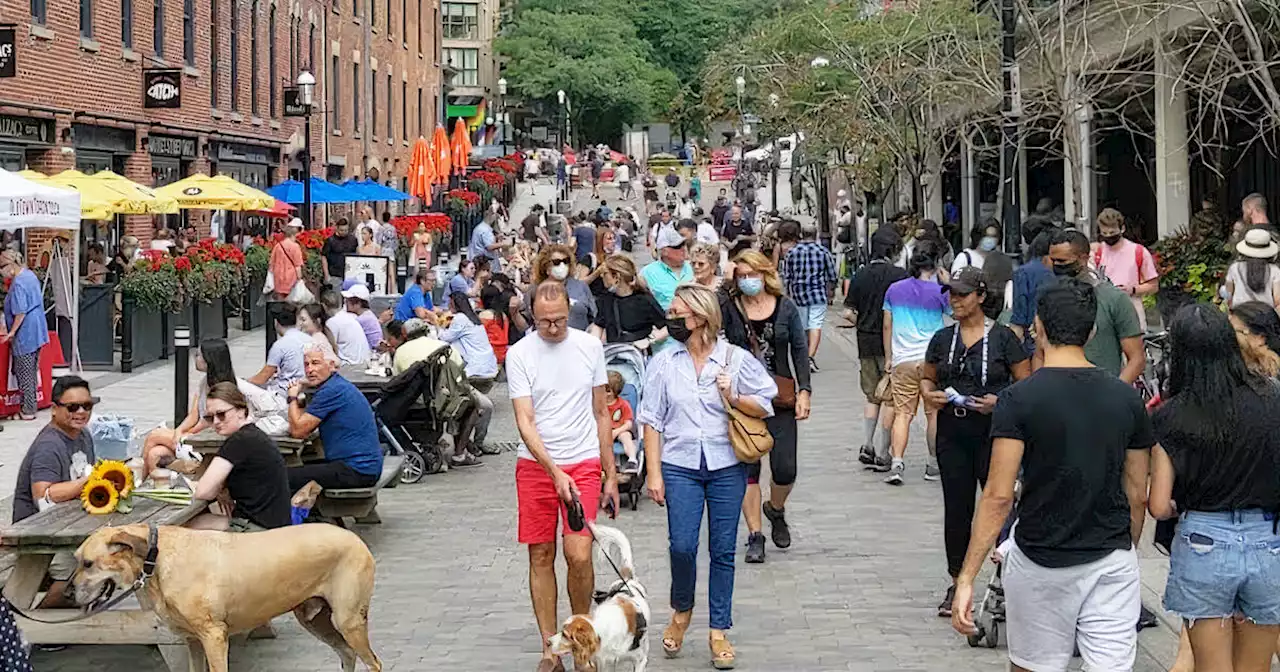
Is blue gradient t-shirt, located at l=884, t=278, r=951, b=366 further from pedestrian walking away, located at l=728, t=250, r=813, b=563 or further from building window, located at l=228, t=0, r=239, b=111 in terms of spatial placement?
building window, located at l=228, t=0, r=239, b=111

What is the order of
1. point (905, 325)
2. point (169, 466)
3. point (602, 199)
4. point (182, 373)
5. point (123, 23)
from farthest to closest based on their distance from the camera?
point (602, 199)
point (123, 23)
point (182, 373)
point (905, 325)
point (169, 466)

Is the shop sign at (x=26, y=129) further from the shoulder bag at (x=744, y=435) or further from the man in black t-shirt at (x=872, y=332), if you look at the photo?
the shoulder bag at (x=744, y=435)

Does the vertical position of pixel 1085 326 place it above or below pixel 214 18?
below

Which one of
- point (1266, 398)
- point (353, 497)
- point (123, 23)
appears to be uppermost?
point (123, 23)

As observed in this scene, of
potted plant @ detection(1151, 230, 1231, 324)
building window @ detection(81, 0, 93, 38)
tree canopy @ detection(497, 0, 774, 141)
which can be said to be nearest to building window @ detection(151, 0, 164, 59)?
building window @ detection(81, 0, 93, 38)

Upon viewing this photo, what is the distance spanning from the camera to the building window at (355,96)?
49.2 m

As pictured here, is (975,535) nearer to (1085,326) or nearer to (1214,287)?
(1085,326)

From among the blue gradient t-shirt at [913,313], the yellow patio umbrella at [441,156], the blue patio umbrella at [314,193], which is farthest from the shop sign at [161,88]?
the blue gradient t-shirt at [913,313]

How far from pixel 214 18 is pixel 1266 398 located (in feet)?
103

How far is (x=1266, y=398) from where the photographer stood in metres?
5.95

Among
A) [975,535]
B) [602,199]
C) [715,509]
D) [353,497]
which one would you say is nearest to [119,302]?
[353,497]

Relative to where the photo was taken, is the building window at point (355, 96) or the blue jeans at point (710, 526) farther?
the building window at point (355, 96)

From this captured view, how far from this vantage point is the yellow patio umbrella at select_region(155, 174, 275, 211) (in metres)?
26.6

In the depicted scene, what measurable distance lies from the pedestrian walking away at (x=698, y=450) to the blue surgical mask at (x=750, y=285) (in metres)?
1.81
